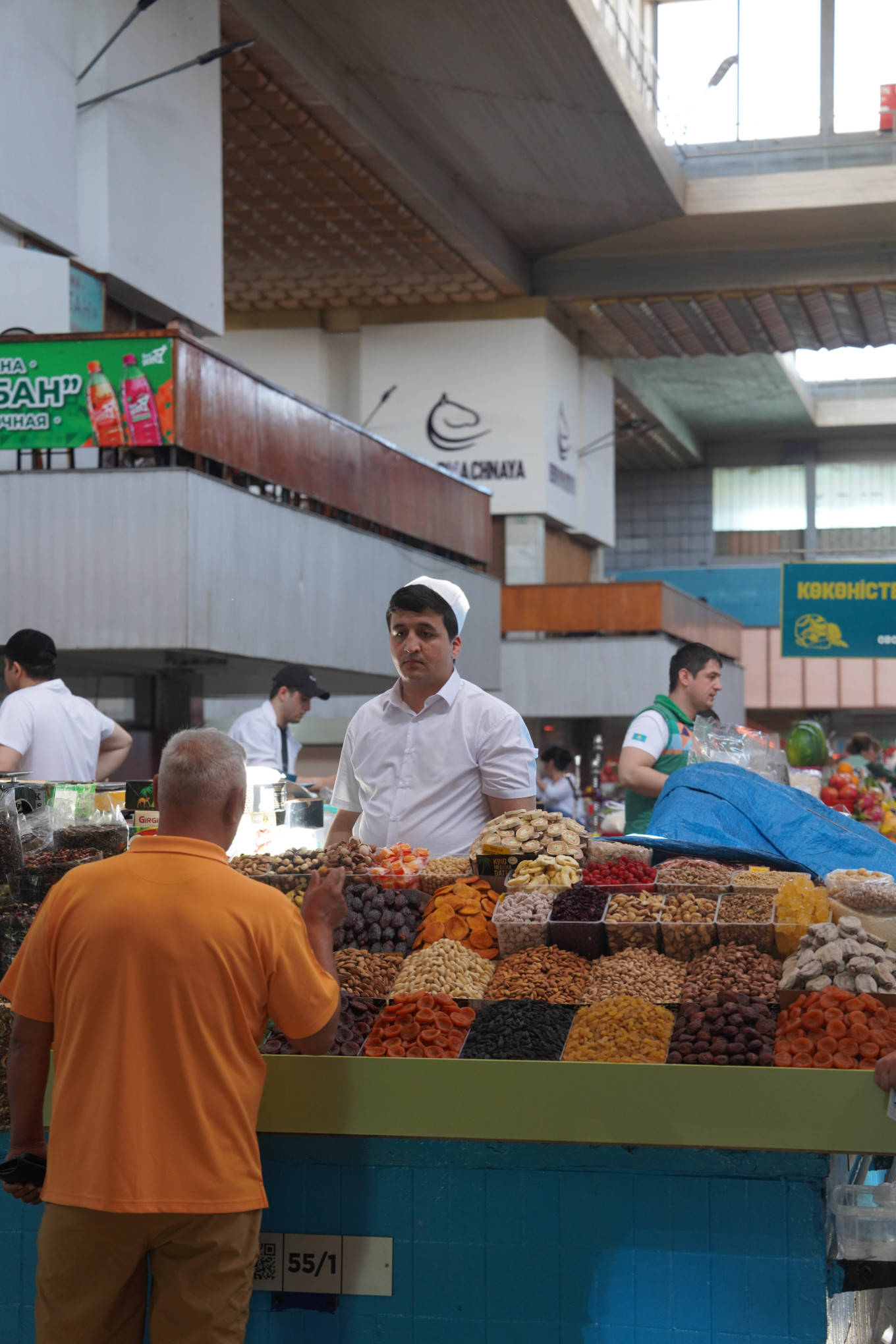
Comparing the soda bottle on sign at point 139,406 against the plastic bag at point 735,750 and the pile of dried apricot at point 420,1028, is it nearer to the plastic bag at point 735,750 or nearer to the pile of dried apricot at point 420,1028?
the plastic bag at point 735,750

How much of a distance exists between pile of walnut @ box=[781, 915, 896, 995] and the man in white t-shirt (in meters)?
3.06

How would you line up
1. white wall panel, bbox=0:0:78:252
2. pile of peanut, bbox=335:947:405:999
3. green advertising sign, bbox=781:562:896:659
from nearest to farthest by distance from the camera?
pile of peanut, bbox=335:947:405:999, white wall panel, bbox=0:0:78:252, green advertising sign, bbox=781:562:896:659

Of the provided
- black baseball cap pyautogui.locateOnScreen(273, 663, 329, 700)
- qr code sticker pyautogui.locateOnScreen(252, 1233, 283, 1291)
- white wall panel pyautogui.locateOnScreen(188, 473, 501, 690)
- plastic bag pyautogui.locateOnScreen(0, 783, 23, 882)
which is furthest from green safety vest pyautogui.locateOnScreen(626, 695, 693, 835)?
white wall panel pyautogui.locateOnScreen(188, 473, 501, 690)

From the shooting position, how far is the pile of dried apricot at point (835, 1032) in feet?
8.15

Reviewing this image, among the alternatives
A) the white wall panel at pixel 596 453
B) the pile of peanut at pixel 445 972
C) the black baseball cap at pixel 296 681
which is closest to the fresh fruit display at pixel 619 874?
the pile of peanut at pixel 445 972

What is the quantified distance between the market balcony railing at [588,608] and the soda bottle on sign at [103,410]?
9.93 metres

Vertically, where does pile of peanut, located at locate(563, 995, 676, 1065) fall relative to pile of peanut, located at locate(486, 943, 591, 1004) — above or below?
below

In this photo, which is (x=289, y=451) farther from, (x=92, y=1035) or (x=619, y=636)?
(x=619, y=636)

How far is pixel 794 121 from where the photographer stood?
17.1 m

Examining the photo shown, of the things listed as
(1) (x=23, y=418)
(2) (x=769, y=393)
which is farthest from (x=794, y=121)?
(1) (x=23, y=418)

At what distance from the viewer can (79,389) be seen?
7.29 meters

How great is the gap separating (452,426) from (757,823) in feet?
46.2

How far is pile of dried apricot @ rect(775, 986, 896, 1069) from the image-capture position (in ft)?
8.15

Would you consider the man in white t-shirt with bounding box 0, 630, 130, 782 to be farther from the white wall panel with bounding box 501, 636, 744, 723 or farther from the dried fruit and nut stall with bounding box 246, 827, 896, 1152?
the white wall panel with bounding box 501, 636, 744, 723
